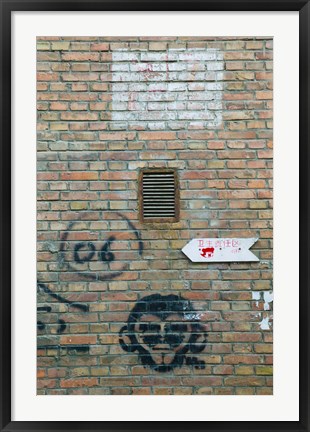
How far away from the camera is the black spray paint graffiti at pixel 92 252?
104 inches

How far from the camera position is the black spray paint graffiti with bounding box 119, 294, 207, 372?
2.63 metres

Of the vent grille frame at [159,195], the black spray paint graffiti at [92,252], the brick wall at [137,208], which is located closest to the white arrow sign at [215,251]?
the brick wall at [137,208]

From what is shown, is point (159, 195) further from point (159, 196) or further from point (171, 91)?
point (171, 91)

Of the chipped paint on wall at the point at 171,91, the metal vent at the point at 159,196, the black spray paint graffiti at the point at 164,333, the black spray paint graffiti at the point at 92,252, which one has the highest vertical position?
the chipped paint on wall at the point at 171,91

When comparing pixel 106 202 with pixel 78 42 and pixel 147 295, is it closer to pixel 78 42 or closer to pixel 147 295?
pixel 147 295

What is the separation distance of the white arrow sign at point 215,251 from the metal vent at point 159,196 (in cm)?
20

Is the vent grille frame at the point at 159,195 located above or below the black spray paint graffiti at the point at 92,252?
above

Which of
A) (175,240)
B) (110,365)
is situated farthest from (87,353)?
(175,240)

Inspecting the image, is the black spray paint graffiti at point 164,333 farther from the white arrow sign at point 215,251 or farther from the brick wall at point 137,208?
the white arrow sign at point 215,251

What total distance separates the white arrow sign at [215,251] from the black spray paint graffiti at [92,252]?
0.31 m

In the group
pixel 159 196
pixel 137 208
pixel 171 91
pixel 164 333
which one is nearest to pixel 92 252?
pixel 137 208

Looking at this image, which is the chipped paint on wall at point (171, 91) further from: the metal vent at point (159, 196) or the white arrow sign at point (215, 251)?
the white arrow sign at point (215, 251)

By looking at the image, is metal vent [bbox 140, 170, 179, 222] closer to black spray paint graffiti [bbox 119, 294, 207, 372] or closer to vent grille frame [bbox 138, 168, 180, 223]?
vent grille frame [bbox 138, 168, 180, 223]

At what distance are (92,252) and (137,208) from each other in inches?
14.9
